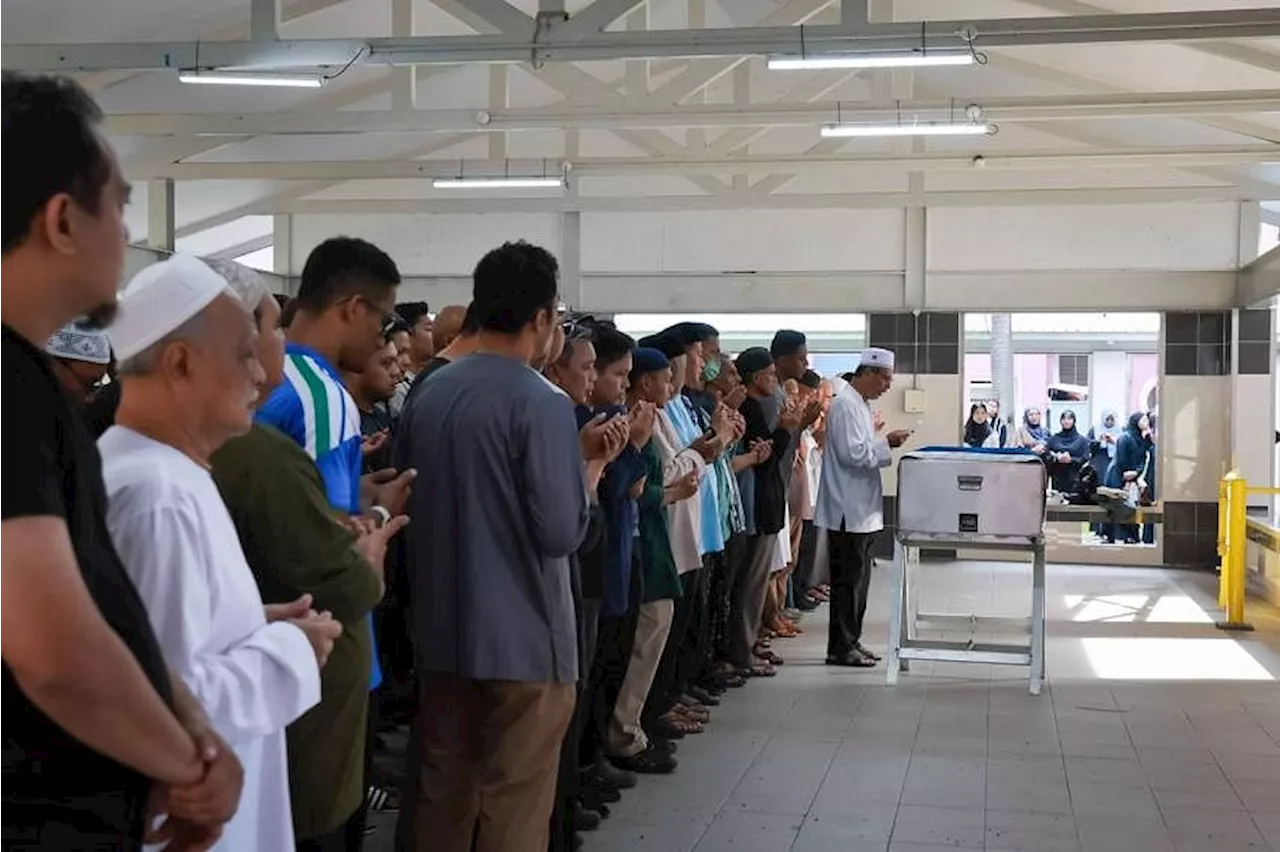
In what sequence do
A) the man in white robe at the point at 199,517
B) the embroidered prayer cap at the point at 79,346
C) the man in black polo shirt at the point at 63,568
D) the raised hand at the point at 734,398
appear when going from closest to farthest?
1. the man in black polo shirt at the point at 63,568
2. the man in white robe at the point at 199,517
3. the embroidered prayer cap at the point at 79,346
4. the raised hand at the point at 734,398

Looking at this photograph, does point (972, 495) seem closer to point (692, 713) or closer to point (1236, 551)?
point (692, 713)

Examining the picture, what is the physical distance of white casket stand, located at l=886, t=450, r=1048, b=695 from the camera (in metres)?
5.98

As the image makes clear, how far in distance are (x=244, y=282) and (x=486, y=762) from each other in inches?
53.0

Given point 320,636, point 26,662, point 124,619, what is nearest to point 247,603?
point 320,636

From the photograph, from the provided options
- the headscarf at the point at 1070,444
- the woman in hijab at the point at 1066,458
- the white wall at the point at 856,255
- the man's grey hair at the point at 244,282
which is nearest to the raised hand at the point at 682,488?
the man's grey hair at the point at 244,282

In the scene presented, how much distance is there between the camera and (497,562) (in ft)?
9.12

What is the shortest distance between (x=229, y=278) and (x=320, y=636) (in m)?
0.56

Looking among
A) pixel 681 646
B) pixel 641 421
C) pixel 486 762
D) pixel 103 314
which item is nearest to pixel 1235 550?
pixel 681 646

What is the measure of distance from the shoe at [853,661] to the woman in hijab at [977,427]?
5951 mm

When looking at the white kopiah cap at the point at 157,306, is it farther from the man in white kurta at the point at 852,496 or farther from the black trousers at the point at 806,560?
the black trousers at the point at 806,560

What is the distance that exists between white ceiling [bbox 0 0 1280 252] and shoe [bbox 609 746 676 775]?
3.98 metres

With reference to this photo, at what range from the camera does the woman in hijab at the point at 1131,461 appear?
12336mm

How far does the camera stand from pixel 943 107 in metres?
8.61

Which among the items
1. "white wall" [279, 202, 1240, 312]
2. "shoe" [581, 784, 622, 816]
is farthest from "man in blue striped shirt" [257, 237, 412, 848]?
"white wall" [279, 202, 1240, 312]
